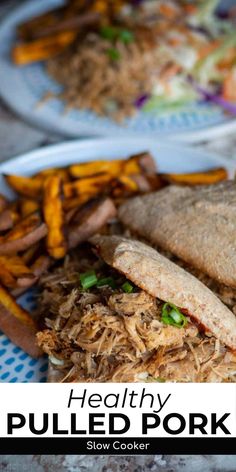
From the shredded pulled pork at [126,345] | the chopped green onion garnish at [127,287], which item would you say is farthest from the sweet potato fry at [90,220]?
the chopped green onion garnish at [127,287]

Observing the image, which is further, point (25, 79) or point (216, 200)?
point (25, 79)

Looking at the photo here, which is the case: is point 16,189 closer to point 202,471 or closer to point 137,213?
point 137,213

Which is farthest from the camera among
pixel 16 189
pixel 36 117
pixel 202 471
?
pixel 36 117

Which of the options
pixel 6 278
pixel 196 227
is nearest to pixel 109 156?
pixel 196 227

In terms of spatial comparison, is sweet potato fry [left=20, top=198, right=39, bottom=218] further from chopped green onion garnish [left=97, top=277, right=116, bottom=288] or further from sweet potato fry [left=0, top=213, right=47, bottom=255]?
chopped green onion garnish [left=97, top=277, right=116, bottom=288]

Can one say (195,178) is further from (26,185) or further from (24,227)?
(24,227)

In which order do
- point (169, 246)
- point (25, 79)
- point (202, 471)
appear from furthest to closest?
point (25, 79), point (169, 246), point (202, 471)

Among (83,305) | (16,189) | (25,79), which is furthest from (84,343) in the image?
(25,79)

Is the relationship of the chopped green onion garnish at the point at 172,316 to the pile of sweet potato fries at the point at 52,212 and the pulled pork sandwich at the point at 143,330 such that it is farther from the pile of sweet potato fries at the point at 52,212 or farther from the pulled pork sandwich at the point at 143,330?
the pile of sweet potato fries at the point at 52,212
